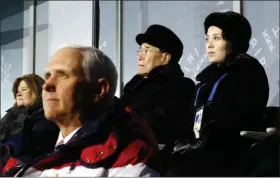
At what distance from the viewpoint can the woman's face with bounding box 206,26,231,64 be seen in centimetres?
271

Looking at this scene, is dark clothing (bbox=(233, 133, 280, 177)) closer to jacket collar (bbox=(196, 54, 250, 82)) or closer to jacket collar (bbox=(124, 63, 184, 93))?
jacket collar (bbox=(196, 54, 250, 82))

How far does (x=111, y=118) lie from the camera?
2.04 metres

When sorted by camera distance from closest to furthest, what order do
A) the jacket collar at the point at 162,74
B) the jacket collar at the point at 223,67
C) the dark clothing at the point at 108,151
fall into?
the dark clothing at the point at 108,151, the jacket collar at the point at 223,67, the jacket collar at the point at 162,74

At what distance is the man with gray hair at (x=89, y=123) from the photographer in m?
1.96

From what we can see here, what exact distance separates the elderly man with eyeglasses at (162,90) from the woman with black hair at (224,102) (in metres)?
0.11

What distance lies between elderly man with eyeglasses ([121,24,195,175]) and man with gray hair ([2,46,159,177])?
2.04 ft

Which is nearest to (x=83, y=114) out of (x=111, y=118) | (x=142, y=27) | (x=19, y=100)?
(x=111, y=118)

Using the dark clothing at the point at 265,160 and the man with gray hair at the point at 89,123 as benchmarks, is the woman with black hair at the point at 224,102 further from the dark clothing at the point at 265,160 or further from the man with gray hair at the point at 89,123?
the man with gray hair at the point at 89,123

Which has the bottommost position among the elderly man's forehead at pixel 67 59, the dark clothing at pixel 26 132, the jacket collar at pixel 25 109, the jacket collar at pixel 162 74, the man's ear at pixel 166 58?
the dark clothing at pixel 26 132

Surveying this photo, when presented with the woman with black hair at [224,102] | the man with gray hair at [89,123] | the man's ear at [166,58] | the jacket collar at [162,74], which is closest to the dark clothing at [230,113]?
the woman with black hair at [224,102]

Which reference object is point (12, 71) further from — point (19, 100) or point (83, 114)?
point (83, 114)

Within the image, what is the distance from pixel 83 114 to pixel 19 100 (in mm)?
1071

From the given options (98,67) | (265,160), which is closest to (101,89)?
(98,67)

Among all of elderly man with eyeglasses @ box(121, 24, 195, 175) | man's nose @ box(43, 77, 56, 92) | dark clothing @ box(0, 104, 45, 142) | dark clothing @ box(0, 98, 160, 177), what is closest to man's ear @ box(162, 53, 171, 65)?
elderly man with eyeglasses @ box(121, 24, 195, 175)
